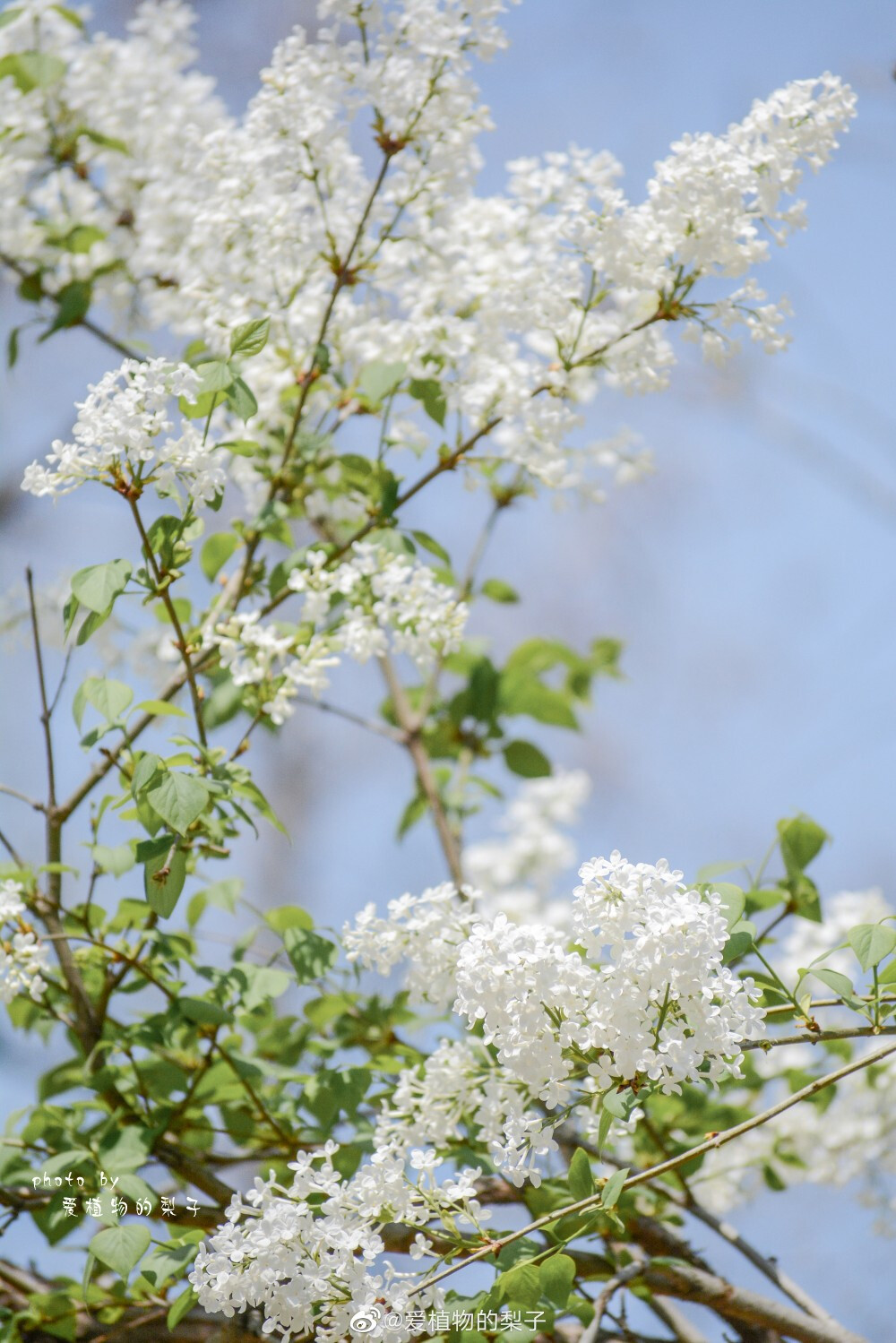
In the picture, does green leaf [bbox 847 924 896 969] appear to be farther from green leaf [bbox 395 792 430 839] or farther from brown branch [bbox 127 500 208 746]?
green leaf [bbox 395 792 430 839]

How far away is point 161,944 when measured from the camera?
963mm

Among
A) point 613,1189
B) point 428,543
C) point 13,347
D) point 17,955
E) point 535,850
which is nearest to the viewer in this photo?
point 613,1189

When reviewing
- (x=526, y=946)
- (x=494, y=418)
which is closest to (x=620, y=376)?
(x=494, y=418)

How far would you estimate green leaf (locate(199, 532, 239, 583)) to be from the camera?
1.11 m

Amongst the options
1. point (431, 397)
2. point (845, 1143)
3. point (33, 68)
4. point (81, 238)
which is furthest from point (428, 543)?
point (845, 1143)

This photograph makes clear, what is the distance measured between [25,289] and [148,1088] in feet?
3.19

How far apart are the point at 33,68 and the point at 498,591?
82cm

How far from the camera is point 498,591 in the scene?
1573 millimetres

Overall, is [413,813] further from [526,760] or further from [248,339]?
[248,339]

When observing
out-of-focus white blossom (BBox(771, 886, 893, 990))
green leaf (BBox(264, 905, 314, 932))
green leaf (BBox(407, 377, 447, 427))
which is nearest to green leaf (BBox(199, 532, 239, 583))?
green leaf (BBox(407, 377, 447, 427))

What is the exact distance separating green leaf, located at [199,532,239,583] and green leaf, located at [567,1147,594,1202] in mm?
637

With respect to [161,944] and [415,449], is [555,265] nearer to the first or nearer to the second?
[415,449]

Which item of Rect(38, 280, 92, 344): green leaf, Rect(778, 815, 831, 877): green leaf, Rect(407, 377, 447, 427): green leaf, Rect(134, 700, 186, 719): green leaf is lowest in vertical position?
Rect(134, 700, 186, 719): green leaf

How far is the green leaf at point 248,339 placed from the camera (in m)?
0.84
